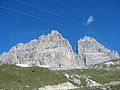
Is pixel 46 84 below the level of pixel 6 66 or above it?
below

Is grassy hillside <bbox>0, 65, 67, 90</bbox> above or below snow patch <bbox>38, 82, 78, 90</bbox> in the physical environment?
above

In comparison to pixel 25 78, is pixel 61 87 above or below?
below

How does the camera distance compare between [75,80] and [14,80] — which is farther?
[75,80]

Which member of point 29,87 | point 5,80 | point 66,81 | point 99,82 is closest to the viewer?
point 29,87

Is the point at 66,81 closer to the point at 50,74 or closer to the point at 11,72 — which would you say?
the point at 50,74

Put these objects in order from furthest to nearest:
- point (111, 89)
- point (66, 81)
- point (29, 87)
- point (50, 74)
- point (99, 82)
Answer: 1. point (99, 82)
2. point (50, 74)
3. point (66, 81)
4. point (29, 87)
5. point (111, 89)

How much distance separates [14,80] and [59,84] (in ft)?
39.2

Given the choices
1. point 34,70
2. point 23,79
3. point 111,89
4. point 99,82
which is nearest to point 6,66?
point 34,70

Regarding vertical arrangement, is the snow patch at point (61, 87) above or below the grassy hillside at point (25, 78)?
below

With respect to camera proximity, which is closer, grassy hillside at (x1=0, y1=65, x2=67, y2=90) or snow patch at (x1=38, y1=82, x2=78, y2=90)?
grassy hillside at (x1=0, y1=65, x2=67, y2=90)

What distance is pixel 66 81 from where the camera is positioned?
9012 centimetres

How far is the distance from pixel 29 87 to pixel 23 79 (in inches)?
321

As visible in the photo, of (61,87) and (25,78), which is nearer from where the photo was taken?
(61,87)

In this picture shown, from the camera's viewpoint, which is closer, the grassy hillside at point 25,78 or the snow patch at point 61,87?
the grassy hillside at point 25,78
